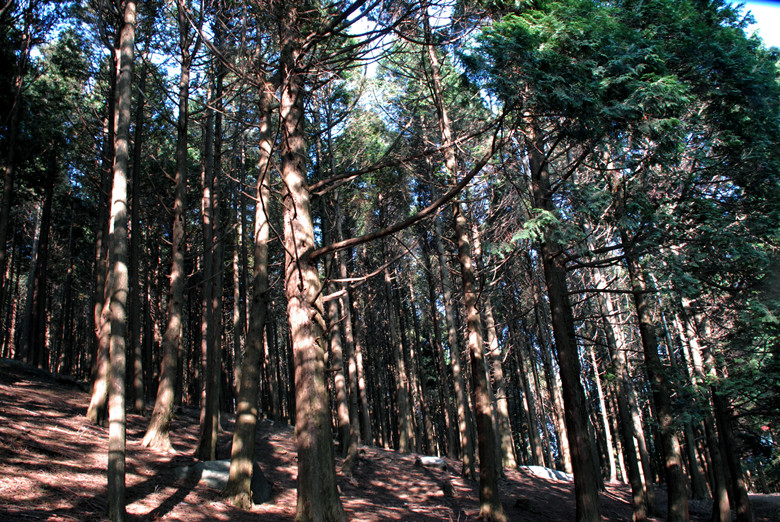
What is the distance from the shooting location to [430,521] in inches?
360

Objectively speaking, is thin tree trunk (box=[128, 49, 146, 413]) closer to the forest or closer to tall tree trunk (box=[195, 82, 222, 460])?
the forest

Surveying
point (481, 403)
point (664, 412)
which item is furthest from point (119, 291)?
point (664, 412)

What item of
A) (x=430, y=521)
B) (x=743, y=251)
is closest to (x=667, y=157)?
(x=743, y=251)

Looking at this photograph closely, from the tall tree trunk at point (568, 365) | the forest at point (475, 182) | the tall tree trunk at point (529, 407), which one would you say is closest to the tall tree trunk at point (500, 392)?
the forest at point (475, 182)

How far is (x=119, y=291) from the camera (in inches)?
250

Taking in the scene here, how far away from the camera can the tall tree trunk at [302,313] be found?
417 cm

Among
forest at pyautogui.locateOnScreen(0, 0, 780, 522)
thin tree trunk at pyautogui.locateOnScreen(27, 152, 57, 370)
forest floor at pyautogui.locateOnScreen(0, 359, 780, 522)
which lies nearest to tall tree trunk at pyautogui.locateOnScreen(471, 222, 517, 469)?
forest at pyautogui.locateOnScreen(0, 0, 780, 522)

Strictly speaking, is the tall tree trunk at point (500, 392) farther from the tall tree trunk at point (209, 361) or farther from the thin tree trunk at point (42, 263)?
the thin tree trunk at point (42, 263)

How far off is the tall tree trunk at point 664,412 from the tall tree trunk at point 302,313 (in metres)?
6.63

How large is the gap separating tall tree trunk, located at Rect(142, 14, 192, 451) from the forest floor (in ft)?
1.49

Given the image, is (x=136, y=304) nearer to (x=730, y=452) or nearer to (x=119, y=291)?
(x=119, y=291)

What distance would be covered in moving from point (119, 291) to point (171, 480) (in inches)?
146

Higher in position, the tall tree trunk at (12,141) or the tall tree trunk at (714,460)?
the tall tree trunk at (12,141)

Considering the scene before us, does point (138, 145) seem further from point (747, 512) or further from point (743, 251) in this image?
point (747, 512)
